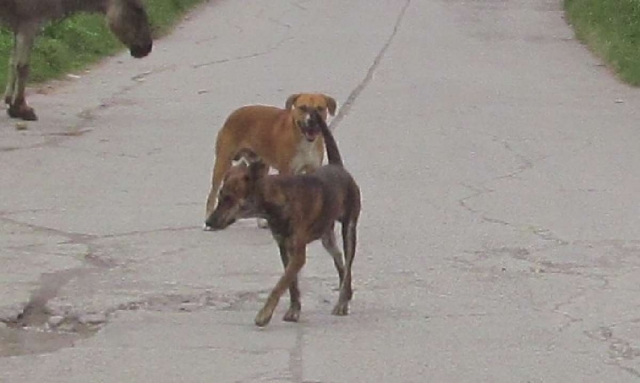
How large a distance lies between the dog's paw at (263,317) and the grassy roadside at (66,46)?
29.3ft

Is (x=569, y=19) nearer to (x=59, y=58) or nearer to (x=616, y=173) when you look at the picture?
(x=59, y=58)

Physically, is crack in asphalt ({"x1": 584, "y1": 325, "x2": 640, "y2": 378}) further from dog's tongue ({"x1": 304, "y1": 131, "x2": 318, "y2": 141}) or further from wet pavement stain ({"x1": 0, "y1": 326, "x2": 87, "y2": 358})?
dog's tongue ({"x1": 304, "y1": 131, "x2": 318, "y2": 141})

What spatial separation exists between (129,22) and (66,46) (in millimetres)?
3908

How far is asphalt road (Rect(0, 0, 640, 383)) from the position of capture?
22.8ft

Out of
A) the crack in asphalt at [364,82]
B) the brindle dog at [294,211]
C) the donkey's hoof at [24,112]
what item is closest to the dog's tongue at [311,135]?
the brindle dog at [294,211]

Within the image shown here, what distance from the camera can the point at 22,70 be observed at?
14211 millimetres

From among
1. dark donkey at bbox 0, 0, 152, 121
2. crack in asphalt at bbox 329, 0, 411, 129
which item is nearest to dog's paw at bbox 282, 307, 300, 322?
crack in asphalt at bbox 329, 0, 411, 129

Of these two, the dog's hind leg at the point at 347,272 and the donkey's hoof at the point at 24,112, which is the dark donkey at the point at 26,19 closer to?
the donkey's hoof at the point at 24,112

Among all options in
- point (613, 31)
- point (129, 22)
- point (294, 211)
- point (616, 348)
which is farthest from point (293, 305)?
point (613, 31)

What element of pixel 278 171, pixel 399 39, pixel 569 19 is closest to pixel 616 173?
pixel 278 171

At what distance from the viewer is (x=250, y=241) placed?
9.43 metres

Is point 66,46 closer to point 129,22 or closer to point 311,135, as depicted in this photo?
point 129,22

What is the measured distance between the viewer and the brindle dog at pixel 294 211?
697 centimetres

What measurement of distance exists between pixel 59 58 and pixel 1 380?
11723 millimetres
